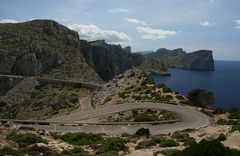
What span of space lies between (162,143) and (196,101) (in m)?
37.1

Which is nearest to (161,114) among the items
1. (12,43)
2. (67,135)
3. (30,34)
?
(67,135)

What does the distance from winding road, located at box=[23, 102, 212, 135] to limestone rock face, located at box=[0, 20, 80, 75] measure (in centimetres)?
6456

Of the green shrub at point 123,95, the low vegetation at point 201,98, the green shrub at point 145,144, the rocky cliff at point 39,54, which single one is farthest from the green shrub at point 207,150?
the rocky cliff at point 39,54

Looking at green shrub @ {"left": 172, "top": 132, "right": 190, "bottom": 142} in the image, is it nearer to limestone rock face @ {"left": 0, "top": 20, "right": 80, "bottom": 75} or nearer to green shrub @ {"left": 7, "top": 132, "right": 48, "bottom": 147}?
green shrub @ {"left": 7, "top": 132, "right": 48, "bottom": 147}

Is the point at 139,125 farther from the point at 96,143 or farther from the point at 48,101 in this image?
the point at 48,101

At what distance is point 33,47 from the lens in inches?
4988

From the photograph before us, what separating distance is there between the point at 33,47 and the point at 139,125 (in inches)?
3530

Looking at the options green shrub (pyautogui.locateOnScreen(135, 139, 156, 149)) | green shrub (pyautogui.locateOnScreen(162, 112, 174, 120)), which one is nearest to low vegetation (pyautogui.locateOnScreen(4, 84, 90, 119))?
green shrub (pyautogui.locateOnScreen(162, 112, 174, 120))

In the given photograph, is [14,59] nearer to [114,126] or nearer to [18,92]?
[18,92]

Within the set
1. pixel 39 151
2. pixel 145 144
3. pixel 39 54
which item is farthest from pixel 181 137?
pixel 39 54

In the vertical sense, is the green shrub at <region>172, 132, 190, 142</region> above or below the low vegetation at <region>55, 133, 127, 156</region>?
below

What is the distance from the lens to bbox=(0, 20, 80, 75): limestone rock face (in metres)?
119

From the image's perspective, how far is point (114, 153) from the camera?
24734 mm

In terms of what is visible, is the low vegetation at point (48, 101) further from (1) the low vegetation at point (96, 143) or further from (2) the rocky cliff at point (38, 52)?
(1) the low vegetation at point (96, 143)
